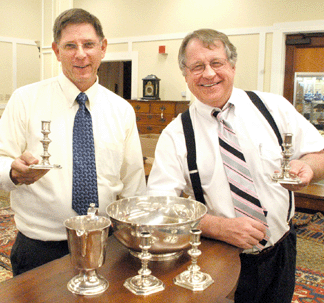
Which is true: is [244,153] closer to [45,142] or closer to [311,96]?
[45,142]

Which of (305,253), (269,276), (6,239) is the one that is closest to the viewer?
(269,276)

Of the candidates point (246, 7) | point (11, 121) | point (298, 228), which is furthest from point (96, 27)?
point (246, 7)

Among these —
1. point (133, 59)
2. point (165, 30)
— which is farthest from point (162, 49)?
point (133, 59)

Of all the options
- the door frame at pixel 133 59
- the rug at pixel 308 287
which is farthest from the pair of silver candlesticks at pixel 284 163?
the door frame at pixel 133 59

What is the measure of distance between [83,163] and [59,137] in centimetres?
17

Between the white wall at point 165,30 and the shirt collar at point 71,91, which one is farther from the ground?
the white wall at point 165,30

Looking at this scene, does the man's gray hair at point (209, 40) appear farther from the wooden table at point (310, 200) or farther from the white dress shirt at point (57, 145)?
the wooden table at point (310, 200)

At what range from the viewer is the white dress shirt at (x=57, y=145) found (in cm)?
174

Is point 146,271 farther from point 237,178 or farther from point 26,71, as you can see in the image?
point 26,71

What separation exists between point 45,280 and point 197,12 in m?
7.50

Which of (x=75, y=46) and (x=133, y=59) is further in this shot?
(x=133, y=59)

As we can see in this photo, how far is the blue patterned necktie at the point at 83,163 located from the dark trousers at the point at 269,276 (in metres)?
0.76

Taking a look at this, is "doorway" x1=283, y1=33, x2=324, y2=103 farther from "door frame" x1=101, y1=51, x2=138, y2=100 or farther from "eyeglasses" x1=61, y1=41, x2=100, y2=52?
"eyeglasses" x1=61, y1=41, x2=100, y2=52

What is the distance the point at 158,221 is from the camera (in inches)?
56.4
